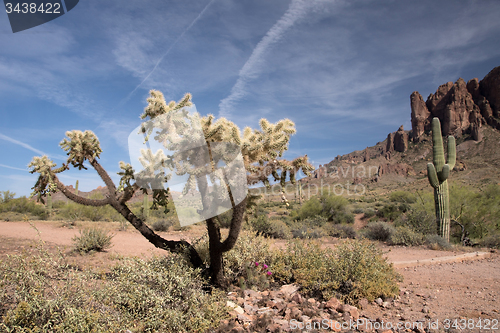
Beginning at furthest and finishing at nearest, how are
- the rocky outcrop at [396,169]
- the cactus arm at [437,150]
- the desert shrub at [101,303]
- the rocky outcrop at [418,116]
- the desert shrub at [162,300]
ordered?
the rocky outcrop at [418,116] < the rocky outcrop at [396,169] < the cactus arm at [437,150] < the desert shrub at [162,300] < the desert shrub at [101,303]

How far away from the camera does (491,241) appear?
46.0ft

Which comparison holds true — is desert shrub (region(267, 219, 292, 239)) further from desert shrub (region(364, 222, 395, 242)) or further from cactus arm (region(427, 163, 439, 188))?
cactus arm (region(427, 163, 439, 188))

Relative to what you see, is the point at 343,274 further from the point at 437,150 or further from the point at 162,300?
the point at 437,150

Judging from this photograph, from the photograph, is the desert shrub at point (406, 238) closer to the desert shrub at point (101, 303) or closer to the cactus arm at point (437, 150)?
the cactus arm at point (437, 150)

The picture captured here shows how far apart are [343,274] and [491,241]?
12583mm

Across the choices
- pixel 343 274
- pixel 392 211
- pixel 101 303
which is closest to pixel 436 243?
pixel 343 274

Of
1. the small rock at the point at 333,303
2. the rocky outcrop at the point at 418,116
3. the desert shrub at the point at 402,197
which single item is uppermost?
the rocky outcrop at the point at 418,116

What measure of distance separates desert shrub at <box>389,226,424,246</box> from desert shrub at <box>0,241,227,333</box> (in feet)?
41.4

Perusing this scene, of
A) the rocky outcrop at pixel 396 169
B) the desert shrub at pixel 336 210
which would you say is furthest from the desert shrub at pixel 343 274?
the rocky outcrop at pixel 396 169

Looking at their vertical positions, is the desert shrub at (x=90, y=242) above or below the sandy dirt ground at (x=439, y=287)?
above

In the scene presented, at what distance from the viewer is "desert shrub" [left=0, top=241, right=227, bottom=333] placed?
366 centimetres

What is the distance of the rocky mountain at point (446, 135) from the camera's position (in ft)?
207

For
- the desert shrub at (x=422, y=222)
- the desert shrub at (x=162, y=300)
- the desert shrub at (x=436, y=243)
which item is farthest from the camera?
the desert shrub at (x=422, y=222)

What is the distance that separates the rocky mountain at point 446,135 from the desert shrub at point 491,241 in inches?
Answer: 1641
